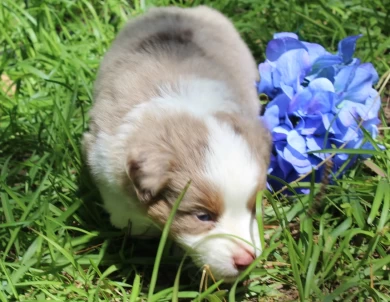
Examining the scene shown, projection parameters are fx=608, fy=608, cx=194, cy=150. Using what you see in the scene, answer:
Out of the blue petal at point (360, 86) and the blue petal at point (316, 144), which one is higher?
the blue petal at point (360, 86)

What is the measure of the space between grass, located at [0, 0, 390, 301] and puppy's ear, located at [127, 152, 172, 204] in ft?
1.02

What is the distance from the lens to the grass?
10.7 feet

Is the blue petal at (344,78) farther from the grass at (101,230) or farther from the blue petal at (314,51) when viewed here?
the grass at (101,230)

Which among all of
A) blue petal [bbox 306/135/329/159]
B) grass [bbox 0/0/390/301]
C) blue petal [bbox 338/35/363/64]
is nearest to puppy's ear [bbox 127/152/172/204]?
grass [bbox 0/0/390/301]

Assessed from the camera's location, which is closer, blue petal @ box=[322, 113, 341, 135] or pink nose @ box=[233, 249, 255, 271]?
pink nose @ box=[233, 249, 255, 271]

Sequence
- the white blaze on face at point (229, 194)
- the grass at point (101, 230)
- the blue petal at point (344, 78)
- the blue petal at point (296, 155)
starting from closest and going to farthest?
1. the white blaze on face at point (229, 194)
2. the grass at point (101, 230)
3. the blue petal at point (296, 155)
4. the blue petal at point (344, 78)

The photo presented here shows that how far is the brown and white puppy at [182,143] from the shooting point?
111 inches

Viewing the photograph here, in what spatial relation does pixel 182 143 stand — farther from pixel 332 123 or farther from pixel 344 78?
pixel 344 78

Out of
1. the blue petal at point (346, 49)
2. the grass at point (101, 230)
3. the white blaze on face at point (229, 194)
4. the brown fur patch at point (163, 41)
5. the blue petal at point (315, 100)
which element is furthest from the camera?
the blue petal at point (346, 49)

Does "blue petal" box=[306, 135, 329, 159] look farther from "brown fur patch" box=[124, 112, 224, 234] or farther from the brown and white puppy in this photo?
"brown fur patch" box=[124, 112, 224, 234]

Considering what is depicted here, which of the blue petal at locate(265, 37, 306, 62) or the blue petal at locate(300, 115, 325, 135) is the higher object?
the blue petal at locate(265, 37, 306, 62)

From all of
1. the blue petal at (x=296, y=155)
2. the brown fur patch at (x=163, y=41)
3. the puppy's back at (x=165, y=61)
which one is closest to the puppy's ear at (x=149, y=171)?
the puppy's back at (x=165, y=61)

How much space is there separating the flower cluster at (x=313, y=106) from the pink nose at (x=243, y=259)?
3.48ft

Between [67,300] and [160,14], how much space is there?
2.03 m
